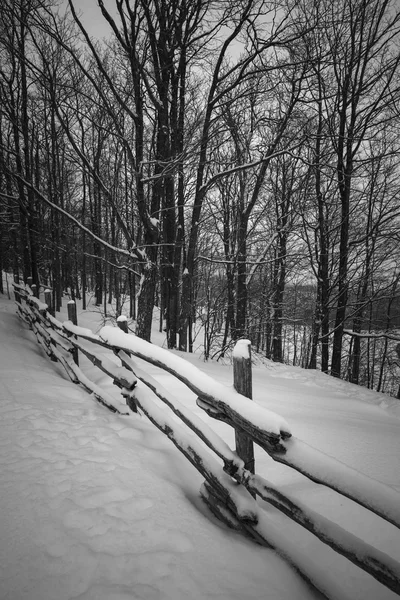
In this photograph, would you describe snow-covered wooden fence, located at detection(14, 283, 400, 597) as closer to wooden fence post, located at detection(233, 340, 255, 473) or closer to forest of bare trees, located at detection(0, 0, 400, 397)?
wooden fence post, located at detection(233, 340, 255, 473)

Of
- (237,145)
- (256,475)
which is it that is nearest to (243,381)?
(256,475)

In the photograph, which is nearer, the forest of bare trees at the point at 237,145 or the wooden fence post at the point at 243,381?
the wooden fence post at the point at 243,381

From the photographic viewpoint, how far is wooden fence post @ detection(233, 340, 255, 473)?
5.60ft

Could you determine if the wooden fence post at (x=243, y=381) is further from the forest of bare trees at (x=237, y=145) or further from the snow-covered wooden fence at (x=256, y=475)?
the forest of bare trees at (x=237, y=145)

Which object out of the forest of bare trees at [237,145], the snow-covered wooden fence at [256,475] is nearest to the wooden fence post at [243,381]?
the snow-covered wooden fence at [256,475]

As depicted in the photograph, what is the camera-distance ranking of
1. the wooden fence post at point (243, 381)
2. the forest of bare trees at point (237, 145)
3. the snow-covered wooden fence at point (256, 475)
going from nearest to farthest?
the snow-covered wooden fence at point (256, 475)
the wooden fence post at point (243, 381)
the forest of bare trees at point (237, 145)

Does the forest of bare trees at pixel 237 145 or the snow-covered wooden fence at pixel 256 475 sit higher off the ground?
the forest of bare trees at pixel 237 145

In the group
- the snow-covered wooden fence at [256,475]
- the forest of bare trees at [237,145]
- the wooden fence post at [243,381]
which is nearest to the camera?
the snow-covered wooden fence at [256,475]

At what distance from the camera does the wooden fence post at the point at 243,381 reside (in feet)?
5.60

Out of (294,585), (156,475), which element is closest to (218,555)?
(294,585)

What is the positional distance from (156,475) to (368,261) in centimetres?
957

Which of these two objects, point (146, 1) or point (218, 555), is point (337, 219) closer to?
point (146, 1)

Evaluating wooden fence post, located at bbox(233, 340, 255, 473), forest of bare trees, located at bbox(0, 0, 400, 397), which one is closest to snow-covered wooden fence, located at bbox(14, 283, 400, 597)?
wooden fence post, located at bbox(233, 340, 255, 473)

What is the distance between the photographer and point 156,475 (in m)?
1.87
